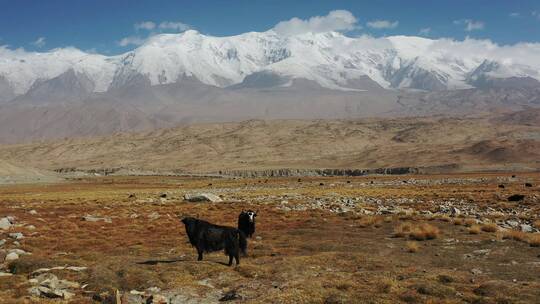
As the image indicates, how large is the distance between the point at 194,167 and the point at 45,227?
16046 cm

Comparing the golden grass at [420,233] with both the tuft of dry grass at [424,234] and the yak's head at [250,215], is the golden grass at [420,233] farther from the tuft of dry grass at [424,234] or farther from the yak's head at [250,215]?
the yak's head at [250,215]

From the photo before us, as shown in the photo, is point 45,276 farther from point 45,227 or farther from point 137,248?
point 45,227

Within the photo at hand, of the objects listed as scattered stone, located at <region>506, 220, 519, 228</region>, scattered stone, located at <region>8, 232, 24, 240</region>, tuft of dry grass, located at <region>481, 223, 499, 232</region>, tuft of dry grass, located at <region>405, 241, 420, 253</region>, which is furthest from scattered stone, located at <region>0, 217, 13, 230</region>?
scattered stone, located at <region>506, 220, 519, 228</region>

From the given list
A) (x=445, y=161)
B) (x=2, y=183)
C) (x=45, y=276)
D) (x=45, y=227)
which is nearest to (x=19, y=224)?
(x=45, y=227)

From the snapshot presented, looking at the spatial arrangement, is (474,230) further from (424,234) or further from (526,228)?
(526,228)

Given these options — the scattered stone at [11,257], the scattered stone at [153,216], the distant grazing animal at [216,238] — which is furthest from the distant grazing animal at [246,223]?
the scattered stone at [153,216]

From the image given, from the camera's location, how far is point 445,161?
157 meters

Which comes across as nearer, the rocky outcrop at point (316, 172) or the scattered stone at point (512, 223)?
the scattered stone at point (512, 223)

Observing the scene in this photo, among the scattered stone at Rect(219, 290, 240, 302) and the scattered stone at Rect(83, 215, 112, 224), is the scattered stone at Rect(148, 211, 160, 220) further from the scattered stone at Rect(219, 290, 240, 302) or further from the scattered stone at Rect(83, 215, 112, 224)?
the scattered stone at Rect(219, 290, 240, 302)

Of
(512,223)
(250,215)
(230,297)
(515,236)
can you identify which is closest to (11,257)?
(250,215)

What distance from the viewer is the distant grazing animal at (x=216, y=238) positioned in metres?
18.8

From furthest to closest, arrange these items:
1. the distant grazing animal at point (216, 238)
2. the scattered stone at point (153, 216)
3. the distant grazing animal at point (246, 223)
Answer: the scattered stone at point (153, 216) → the distant grazing animal at point (246, 223) → the distant grazing animal at point (216, 238)

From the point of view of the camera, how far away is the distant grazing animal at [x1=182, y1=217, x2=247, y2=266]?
1880 cm

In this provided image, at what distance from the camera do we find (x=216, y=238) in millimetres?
19141
